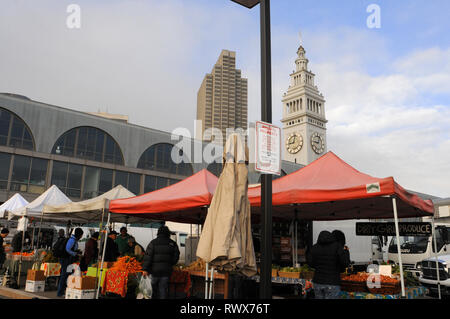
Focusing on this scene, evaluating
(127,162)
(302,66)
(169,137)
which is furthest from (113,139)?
(302,66)

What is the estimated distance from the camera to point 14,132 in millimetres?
37344

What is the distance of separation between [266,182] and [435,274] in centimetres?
1078

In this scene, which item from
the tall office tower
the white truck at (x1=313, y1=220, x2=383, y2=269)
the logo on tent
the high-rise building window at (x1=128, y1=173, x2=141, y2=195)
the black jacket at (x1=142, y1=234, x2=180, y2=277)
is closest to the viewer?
the logo on tent

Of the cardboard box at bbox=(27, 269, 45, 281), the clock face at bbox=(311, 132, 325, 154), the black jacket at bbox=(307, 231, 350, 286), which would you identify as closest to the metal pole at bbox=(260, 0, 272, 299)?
the black jacket at bbox=(307, 231, 350, 286)

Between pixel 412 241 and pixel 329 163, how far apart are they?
1063 centimetres

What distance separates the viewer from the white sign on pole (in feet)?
14.2


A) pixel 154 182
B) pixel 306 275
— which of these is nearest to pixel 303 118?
pixel 154 182

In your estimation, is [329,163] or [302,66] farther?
[302,66]

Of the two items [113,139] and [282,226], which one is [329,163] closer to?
[282,226]

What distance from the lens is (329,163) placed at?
825cm

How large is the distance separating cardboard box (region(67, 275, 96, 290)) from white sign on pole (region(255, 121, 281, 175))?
20.6ft

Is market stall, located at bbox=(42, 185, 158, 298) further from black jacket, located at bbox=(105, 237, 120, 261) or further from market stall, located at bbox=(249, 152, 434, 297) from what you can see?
market stall, located at bbox=(249, 152, 434, 297)

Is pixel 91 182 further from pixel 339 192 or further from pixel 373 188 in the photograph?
pixel 373 188

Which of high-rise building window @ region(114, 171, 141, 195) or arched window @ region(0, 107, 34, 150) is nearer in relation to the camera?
arched window @ region(0, 107, 34, 150)
